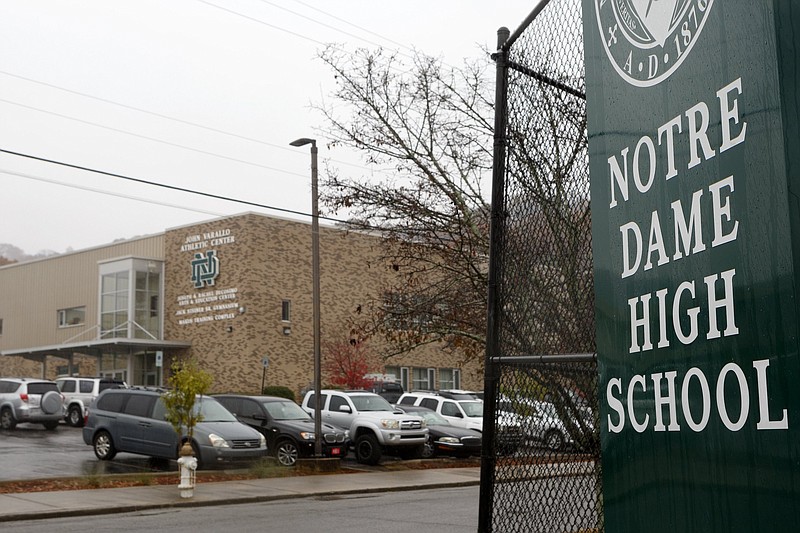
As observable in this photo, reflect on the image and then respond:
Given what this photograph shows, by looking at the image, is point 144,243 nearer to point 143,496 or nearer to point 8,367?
point 8,367

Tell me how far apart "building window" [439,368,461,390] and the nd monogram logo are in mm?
15674

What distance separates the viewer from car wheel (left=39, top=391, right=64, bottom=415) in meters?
32.2

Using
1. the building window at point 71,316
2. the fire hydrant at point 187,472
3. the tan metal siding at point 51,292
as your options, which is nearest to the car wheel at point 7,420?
the fire hydrant at point 187,472

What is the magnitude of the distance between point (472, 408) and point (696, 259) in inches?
1068

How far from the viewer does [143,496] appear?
52.7 ft

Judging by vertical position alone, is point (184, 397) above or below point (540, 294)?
below

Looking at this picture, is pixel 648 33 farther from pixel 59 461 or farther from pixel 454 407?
pixel 454 407

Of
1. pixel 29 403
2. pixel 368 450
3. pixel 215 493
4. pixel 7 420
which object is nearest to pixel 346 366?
pixel 29 403

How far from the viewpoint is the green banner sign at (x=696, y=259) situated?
2.12 m

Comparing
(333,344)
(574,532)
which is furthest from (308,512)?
(333,344)

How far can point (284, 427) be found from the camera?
23.2m

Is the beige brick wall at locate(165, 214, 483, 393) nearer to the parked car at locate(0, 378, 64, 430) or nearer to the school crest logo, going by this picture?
the parked car at locate(0, 378, 64, 430)

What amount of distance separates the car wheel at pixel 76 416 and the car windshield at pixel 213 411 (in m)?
15.1

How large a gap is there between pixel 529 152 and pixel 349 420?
21.3 meters
